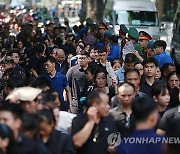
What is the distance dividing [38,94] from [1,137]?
6.26ft

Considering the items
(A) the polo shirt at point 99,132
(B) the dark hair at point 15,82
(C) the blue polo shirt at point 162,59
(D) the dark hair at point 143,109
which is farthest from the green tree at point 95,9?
(D) the dark hair at point 143,109

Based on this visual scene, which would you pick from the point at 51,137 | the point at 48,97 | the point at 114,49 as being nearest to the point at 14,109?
the point at 51,137

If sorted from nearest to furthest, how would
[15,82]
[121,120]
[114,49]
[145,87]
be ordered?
[121,120]
[15,82]
[145,87]
[114,49]

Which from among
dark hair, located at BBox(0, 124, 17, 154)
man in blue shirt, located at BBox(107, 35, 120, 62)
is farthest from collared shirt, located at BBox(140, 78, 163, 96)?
man in blue shirt, located at BBox(107, 35, 120, 62)

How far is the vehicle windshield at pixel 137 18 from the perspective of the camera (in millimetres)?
30609

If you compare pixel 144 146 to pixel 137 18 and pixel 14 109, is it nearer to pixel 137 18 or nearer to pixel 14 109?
pixel 14 109

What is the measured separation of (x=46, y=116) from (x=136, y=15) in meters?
23.9

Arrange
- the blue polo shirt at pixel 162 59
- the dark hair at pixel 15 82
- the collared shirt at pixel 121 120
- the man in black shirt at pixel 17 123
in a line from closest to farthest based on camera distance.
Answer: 1. the man in black shirt at pixel 17 123
2. the collared shirt at pixel 121 120
3. the dark hair at pixel 15 82
4. the blue polo shirt at pixel 162 59

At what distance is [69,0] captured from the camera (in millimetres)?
93250

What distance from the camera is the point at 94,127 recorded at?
26.6 feet

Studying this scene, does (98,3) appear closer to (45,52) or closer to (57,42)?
(57,42)

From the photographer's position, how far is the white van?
30.4 meters

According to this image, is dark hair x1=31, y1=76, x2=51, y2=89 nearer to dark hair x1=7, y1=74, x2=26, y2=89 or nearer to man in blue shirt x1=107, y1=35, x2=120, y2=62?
dark hair x1=7, y1=74, x2=26, y2=89

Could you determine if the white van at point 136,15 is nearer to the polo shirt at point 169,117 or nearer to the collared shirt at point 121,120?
the collared shirt at point 121,120
